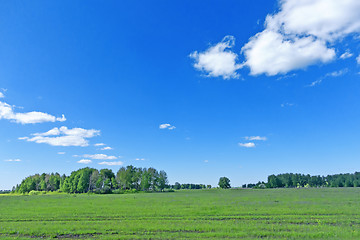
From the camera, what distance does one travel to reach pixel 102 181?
140250mm

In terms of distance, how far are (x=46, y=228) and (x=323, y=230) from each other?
84.0ft

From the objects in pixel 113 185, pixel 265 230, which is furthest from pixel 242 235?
pixel 113 185

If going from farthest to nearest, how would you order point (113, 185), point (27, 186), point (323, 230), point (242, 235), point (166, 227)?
point (27, 186) → point (113, 185) → point (166, 227) → point (323, 230) → point (242, 235)

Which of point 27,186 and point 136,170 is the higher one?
point 136,170

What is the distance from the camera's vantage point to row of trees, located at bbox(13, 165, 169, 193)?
133m

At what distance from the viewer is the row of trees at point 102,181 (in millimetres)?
133012

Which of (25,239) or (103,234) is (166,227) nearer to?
(103,234)

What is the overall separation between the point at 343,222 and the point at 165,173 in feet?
490

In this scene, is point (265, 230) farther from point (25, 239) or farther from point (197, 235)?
point (25, 239)

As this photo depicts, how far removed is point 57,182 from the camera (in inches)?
6344

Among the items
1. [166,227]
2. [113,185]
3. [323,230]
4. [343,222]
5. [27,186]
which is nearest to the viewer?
[323,230]

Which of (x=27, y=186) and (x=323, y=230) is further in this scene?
(x=27, y=186)

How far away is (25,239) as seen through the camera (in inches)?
695

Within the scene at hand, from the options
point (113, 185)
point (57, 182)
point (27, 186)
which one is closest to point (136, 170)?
point (113, 185)
